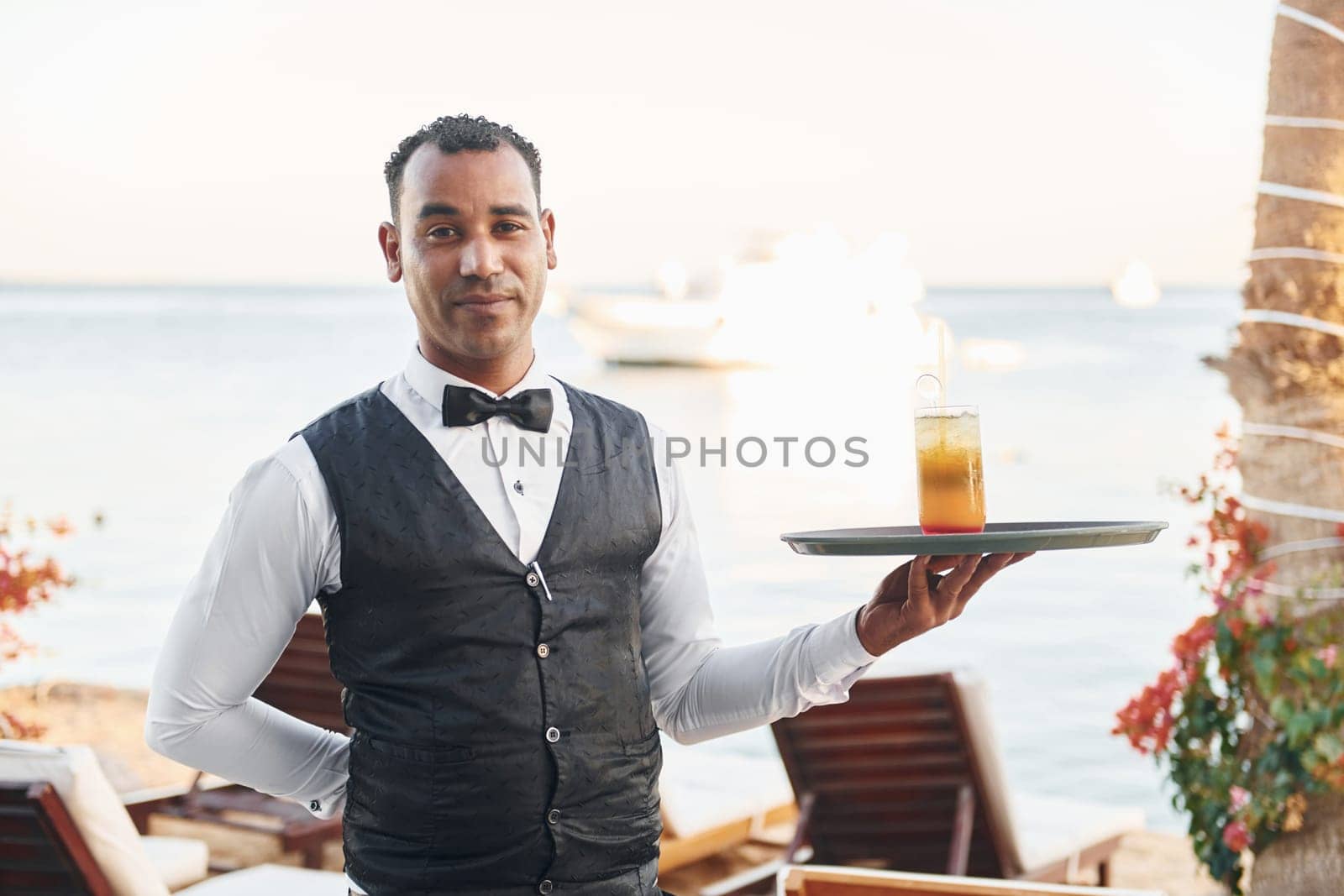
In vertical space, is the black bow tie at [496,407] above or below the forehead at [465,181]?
below

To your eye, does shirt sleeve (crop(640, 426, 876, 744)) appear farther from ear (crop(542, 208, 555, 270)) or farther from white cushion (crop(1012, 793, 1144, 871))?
white cushion (crop(1012, 793, 1144, 871))

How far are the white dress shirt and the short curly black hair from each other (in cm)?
22

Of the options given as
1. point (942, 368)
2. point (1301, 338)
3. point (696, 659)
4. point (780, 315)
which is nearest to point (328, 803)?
point (696, 659)

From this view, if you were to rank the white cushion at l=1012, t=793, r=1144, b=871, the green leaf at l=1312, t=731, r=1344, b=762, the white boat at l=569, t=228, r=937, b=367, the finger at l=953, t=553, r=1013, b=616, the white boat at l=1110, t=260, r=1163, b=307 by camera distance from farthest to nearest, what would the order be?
the white boat at l=1110, t=260, r=1163, b=307 < the white boat at l=569, t=228, r=937, b=367 < the white cushion at l=1012, t=793, r=1144, b=871 < the green leaf at l=1312, t=731, r=1344, b=762 < the finger at l=953, t=553, r=1013, b=616

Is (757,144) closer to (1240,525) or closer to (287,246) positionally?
(287,246)

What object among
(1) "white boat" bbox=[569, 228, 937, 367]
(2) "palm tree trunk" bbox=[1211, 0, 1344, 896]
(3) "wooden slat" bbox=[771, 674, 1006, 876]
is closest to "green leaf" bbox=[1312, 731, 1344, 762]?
(2) "palm tree trunk" bbox=[1211, 0, 1344, 896]

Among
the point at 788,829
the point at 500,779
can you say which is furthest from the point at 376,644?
the point at 788,829

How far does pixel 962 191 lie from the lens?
38.0m

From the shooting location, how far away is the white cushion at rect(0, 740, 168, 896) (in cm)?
281

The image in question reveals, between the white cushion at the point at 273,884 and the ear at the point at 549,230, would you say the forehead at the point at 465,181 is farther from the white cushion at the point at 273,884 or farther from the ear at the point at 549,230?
the white cushion at the point at 273,884

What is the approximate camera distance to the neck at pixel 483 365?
1767 millimetres

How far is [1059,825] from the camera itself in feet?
13.4

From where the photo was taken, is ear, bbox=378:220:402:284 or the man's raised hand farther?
ear, bbox=378:220:402:284

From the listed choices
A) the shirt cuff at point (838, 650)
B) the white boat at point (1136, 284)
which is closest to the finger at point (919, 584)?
the shirt cuff at point (838, 650)
